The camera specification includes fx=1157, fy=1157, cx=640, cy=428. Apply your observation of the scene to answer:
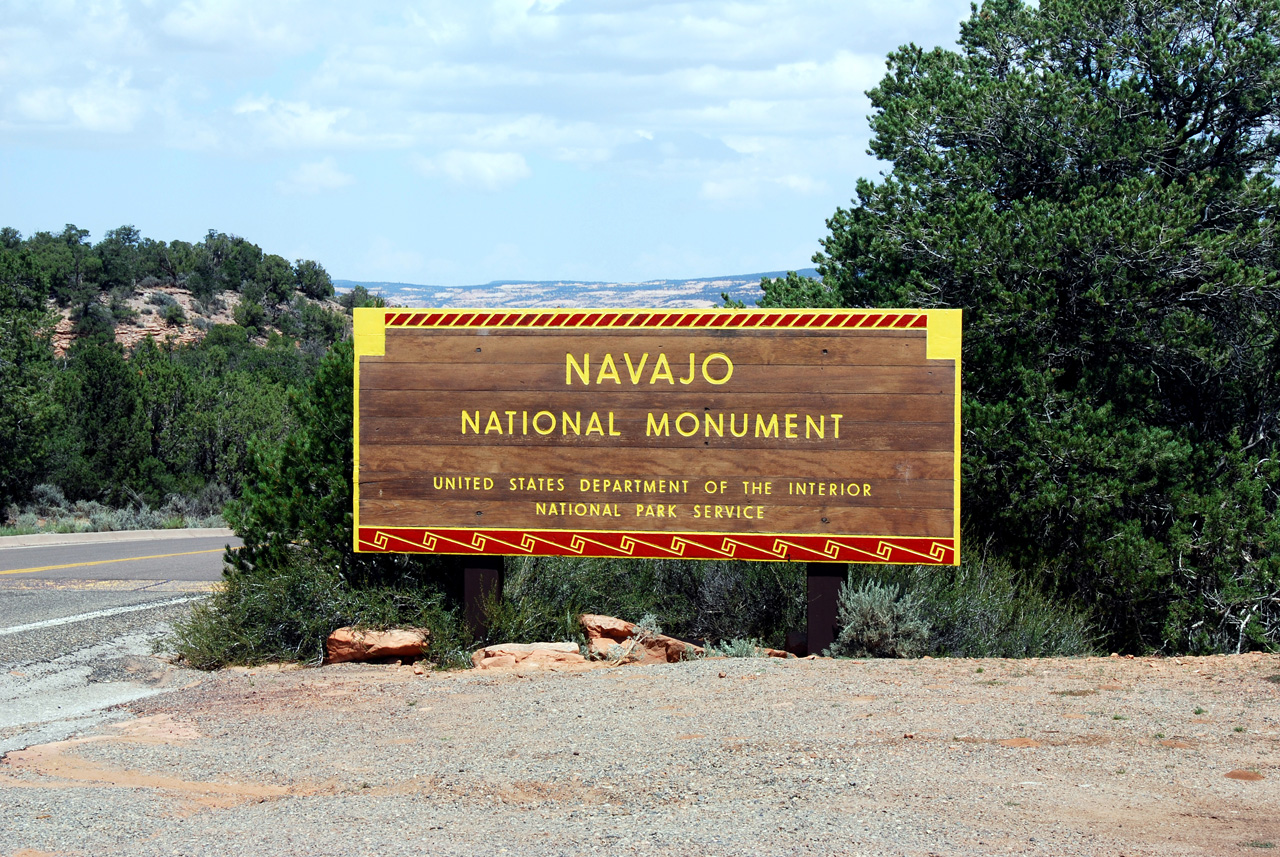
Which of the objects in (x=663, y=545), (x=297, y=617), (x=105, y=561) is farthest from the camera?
(x=105, y=561)

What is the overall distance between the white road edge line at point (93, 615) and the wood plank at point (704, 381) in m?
4.25

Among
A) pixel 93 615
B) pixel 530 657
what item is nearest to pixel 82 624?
pixel 93 615

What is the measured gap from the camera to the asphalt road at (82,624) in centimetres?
762

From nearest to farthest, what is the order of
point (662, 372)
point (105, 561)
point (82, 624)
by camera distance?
point (662, 372)
point (82, 624)
point (105, 561)

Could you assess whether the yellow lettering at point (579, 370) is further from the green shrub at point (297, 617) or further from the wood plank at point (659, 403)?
the green shrub at point (297, 617)

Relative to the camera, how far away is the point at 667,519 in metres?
8.58

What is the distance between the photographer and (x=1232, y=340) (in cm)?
1239

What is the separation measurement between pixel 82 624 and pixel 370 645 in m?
3.78

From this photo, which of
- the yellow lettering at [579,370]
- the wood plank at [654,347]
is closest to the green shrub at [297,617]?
the wood plank at [654,347]

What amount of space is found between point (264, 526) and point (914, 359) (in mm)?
5207

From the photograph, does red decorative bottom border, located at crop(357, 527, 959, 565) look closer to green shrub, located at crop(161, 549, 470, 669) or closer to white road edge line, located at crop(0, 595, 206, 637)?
green shrub, located at crop(161, 549, 470, 669)

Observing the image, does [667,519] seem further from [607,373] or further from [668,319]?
[668,319]

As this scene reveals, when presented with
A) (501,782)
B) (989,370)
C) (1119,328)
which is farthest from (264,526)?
(1119,328)

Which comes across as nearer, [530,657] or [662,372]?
[530,657]
